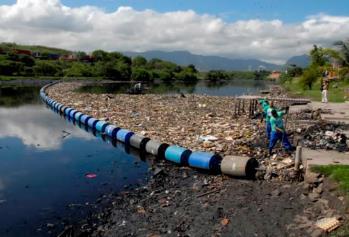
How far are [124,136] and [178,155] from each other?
16.4 ft

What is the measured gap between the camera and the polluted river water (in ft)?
35.2

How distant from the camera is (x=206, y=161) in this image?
13602 mm

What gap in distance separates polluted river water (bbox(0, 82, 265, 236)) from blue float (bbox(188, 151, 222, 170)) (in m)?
1.87

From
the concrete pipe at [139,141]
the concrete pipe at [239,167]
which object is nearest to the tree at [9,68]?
the concrete pipe at [139,141]

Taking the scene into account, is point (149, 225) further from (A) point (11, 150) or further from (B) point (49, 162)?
(A) point (11, 150)

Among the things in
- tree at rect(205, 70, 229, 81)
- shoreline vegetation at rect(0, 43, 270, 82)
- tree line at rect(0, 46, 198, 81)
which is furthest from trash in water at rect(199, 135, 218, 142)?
tree at rect(205, 70, 229, 81)

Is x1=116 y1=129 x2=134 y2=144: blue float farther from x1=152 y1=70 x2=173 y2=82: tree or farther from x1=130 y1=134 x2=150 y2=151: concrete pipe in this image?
x1=152 y1=70 x2=173 y2=82: tree

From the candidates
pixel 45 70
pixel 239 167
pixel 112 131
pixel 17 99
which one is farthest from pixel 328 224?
pixel 45 70

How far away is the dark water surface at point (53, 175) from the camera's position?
35.5 ft

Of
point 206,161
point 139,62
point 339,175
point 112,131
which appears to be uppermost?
point 139,62

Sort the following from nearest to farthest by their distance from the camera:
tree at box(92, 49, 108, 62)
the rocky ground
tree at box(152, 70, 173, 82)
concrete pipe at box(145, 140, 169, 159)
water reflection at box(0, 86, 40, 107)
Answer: the rocky ground
concrete pipe at box(145, 140, 169, 159)
water reflection at box(0, 86, 40, 107)
tree at box(152, 70, 173, 82)
tree at box(92, 49, 108, 62)

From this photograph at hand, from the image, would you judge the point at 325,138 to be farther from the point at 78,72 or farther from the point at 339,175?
the point at 78,72

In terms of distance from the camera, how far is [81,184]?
13766 mm

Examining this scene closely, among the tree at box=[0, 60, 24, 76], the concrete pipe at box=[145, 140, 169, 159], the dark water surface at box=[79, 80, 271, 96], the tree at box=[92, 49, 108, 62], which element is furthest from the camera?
the tree at box=[92, 49, 108, 62]
